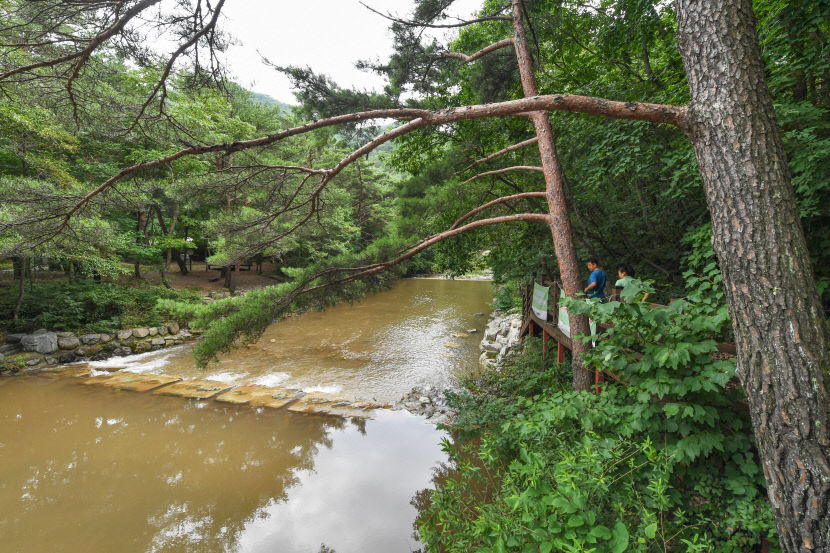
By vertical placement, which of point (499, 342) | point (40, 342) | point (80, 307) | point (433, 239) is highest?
point (433, 239)

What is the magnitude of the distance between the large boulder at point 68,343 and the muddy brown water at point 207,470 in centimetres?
161

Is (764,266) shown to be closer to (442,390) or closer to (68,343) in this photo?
(442,390)

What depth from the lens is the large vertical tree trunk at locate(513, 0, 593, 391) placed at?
166 inches

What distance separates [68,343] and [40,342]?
56 centimetres

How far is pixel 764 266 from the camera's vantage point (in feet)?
5.57

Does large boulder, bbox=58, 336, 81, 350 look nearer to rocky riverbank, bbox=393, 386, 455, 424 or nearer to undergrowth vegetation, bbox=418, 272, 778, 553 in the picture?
rocky riverbank, bbox=393, 386, 455, 424

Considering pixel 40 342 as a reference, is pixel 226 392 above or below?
below

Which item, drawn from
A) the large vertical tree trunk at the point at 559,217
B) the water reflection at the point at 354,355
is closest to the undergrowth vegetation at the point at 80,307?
the water reflection at the point at 354,355

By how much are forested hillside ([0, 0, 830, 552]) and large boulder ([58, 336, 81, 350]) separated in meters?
3.84

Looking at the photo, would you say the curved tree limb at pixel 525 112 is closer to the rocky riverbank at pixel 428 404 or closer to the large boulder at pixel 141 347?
the rocky riverbank at pixel 428 404

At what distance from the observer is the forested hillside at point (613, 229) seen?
1.71 m

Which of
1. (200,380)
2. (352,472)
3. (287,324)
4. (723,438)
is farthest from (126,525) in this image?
(287,324)

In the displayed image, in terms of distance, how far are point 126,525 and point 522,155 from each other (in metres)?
8.62

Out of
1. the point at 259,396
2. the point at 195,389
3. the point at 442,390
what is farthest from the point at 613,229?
the point at 195,389
